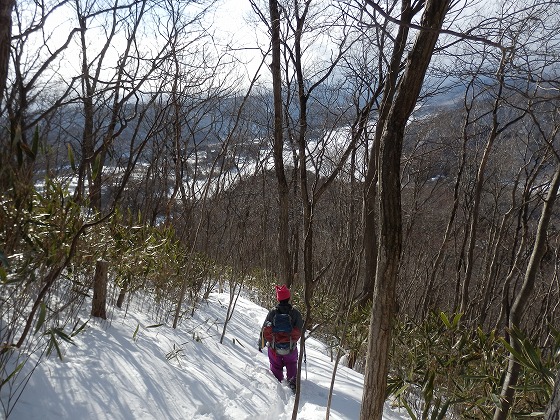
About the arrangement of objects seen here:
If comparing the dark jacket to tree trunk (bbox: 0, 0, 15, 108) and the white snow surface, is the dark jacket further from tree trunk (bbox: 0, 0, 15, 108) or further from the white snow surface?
tree trunk (bbox: 0, 0, 15, 108)

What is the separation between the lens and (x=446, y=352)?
12.0ft

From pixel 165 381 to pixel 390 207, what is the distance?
2313 millimetres

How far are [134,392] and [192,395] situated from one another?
1.81 feet

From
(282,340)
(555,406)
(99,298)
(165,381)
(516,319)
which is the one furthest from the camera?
(282,340)

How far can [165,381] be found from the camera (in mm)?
3240

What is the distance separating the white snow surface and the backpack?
332 millimetres

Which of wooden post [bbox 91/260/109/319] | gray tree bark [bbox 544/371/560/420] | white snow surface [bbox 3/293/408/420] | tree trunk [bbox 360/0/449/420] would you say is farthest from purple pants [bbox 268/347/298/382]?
gray tree bark [bbox 544/371/560/420]

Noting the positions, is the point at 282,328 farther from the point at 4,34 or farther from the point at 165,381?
the point at 4,34

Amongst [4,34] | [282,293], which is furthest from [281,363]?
[4,34]

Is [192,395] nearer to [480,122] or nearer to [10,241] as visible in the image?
[10,241]

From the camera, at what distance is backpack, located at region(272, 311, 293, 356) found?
452 cm

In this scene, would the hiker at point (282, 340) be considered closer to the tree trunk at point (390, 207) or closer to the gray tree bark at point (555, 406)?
the tree trunk at point (390, 207)

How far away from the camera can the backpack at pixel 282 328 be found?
178 inches

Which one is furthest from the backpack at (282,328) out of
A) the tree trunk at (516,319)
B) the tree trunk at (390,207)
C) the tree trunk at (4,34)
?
the tree trunk at (4,34)
